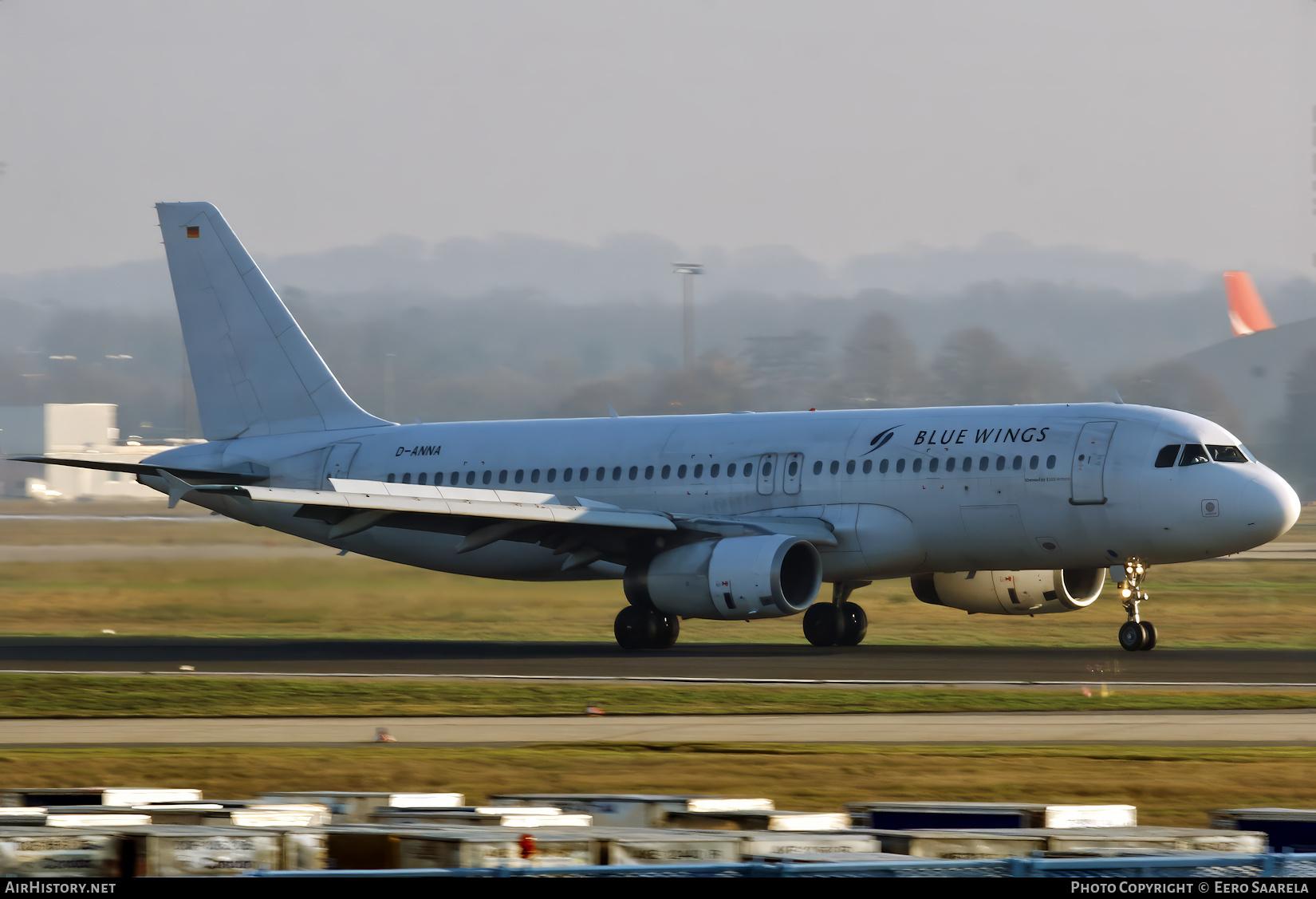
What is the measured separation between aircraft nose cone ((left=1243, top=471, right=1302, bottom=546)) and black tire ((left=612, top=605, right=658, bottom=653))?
10.6 meters

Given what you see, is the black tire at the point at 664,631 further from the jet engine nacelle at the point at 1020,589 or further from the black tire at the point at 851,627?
the jet engine nacelle at the point at 1020,589

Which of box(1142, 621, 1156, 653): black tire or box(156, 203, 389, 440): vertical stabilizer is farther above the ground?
box(156, 203, 389, 440): vertical stabilizer

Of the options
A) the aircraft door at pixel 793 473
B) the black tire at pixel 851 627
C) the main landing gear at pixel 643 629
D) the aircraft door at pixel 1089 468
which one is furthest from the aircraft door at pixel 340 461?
the aircraft door at pixel 1089 468

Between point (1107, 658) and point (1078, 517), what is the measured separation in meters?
2.55

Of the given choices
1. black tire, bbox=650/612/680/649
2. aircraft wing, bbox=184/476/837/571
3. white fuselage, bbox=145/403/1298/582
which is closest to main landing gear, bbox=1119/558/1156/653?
white fuselage, bbox=145/403/1298/582

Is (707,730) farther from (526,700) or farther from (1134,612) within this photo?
(1134,612)

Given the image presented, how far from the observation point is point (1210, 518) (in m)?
29.9

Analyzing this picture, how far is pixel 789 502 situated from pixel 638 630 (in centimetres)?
366

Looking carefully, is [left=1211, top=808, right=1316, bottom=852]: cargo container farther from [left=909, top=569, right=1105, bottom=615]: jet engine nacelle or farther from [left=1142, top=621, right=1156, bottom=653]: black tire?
[left=909, top=569, right=1105, bottom=615]: jet engine nacelle

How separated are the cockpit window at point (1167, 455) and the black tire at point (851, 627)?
6473 millimetres

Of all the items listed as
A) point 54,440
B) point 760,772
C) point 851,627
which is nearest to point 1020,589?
point 851,627

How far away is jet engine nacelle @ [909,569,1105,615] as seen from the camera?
3366 centimetres

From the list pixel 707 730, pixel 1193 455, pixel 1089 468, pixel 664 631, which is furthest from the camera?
pixel 664 631

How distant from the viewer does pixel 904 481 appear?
31.9 meters
